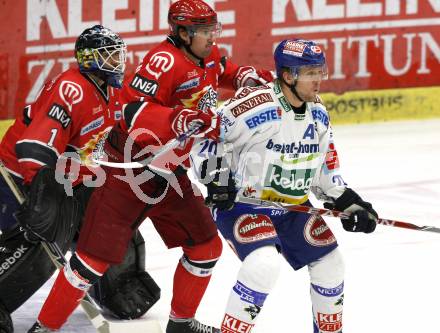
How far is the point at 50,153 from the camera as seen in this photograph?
15.6 ft

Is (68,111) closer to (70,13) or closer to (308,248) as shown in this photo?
(308,248)

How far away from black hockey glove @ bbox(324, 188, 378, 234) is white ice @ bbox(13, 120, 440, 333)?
2.25ft

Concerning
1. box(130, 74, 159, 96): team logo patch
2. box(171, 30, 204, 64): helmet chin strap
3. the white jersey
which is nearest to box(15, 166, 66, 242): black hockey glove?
box(130, 74, 159, 96): team logo patch

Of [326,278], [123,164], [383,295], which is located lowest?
[383,295]

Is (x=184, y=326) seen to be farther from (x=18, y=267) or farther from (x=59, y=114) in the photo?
(x=59, y=114)

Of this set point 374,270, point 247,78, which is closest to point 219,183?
point 247,78

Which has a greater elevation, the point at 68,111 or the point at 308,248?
the point at 68,111

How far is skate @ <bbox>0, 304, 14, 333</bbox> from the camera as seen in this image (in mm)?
4879

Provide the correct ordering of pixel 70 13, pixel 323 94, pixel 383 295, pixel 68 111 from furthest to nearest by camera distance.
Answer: pixel 323 94 < pixel 70 13 < pixel 383 295 < pixel 68 111

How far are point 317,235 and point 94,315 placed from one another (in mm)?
916

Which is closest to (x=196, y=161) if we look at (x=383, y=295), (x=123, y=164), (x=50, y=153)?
(x=123, y=164)

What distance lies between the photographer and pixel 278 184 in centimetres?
451

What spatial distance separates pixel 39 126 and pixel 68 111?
5.7 inches

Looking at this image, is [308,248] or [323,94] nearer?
[308,248]
